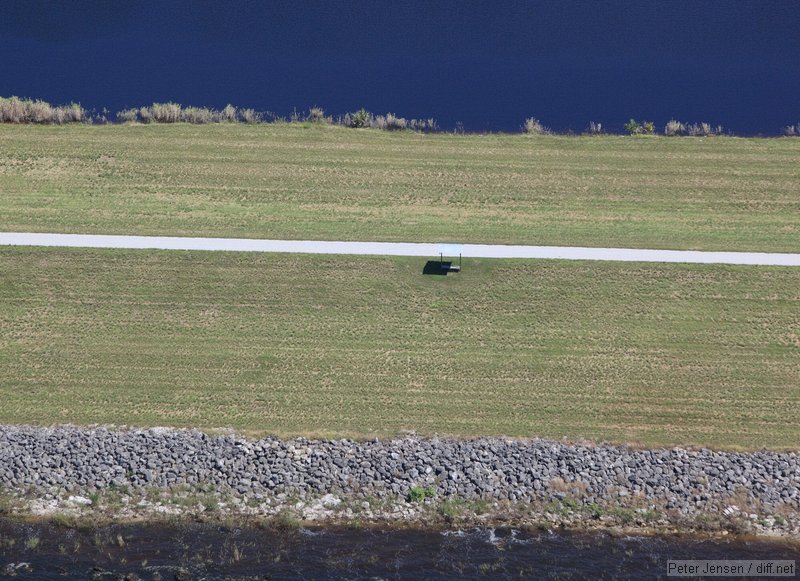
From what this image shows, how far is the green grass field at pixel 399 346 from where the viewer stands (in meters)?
26.0

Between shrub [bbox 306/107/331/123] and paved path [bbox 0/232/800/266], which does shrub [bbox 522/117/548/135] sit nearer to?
shrub [bbox 306/107/331/123]

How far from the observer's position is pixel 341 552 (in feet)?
74.6

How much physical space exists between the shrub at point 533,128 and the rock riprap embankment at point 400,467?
1591 centimetres

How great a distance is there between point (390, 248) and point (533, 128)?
969cm

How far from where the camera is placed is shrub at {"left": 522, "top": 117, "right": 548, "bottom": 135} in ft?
124

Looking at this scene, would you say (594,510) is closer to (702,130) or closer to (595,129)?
(595,129)

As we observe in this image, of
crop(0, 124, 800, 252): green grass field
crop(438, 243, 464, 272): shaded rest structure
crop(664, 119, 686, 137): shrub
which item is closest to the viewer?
crop(438, 243, 464, 272): shaded rest structure

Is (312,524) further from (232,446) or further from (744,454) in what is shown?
(744,454)

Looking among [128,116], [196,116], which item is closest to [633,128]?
[196,116]

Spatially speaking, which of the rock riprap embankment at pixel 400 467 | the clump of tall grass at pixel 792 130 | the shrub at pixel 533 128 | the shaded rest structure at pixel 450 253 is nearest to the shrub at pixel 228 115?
the shrub at pixel 533 128

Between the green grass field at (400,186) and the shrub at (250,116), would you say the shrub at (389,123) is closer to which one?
the green grass field at (400,186)

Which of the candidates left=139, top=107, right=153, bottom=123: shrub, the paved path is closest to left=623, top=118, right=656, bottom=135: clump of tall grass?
the paved path

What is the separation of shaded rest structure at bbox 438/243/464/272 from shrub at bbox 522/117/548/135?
28.7ft

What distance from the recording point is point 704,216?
1310 inches
